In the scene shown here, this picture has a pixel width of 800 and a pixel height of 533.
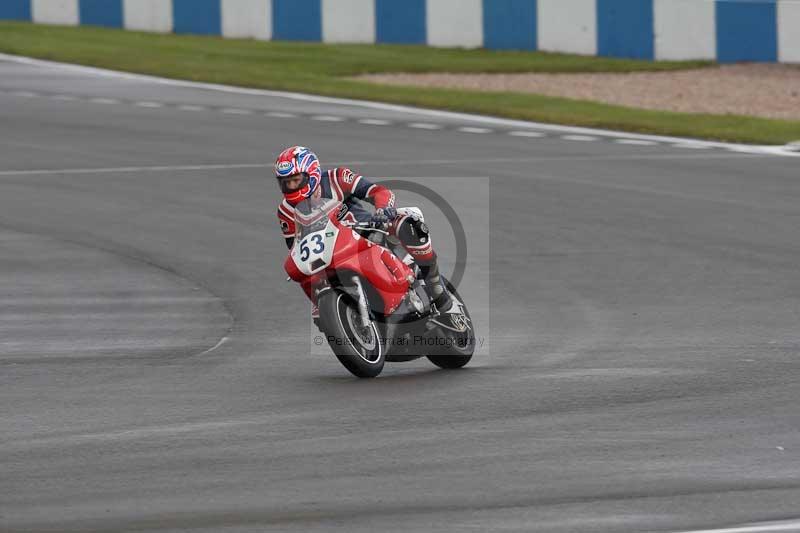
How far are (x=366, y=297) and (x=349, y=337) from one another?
43 centimetres

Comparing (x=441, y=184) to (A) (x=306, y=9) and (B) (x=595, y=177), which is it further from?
(A) (x=306, y=9)

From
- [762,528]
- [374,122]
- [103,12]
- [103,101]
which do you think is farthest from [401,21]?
[762,528]

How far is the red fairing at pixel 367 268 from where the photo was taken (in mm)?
10422

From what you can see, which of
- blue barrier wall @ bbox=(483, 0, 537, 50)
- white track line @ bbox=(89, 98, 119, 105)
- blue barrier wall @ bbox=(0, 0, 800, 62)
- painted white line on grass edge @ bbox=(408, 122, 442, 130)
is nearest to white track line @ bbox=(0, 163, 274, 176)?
painted white line on grass edge @ bbox=(408, 122, 442, 130)

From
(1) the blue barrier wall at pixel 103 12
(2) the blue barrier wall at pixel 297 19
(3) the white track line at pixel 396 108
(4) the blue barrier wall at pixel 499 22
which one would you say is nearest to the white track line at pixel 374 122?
(3) the white track line at pixel 396 108

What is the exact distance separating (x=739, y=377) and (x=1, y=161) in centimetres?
1441

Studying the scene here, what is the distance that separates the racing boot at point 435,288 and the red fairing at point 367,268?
0.57ft

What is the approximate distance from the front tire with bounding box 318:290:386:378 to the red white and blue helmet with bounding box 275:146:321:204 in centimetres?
74

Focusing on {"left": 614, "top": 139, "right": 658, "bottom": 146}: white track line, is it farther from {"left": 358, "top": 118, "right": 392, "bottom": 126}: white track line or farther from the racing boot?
the racing boot

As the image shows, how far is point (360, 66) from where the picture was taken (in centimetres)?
3322

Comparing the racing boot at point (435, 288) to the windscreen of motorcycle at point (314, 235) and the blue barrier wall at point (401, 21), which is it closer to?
the windscreen of motorcycle at point (314, 235)

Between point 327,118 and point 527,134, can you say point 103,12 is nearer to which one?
point 327,118

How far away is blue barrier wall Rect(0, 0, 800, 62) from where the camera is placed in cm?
3231

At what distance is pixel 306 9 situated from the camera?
36.6 m
